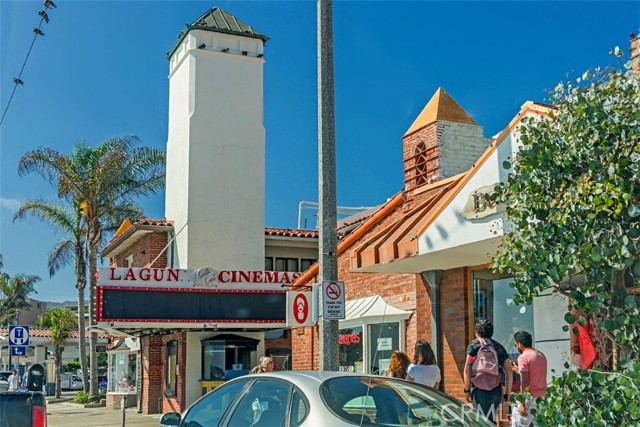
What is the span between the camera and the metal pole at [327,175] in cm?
938

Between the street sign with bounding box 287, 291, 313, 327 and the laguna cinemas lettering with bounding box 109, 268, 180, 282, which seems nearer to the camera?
the street sign with bounding box 287, 291, 313, 327

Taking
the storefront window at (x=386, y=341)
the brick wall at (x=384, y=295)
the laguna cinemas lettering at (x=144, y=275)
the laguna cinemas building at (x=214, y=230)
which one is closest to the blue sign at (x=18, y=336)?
the laguna cinemas lettering at (x=144, y=275)

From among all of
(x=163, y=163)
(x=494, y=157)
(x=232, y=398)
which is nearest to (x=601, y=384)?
(x=232, y=398)

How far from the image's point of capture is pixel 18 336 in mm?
20562

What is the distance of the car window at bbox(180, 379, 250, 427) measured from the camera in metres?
6.77

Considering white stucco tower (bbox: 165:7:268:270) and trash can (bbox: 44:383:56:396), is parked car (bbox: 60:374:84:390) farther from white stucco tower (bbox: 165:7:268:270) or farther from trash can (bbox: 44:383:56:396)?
white stucco tower (bbox: 165:7:268:270)

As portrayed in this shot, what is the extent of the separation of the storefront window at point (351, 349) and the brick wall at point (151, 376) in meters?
12.6

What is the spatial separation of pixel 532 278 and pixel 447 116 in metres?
9.89

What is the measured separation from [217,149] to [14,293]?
213 ft

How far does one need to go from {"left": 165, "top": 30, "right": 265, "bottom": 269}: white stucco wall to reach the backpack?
1780 cm

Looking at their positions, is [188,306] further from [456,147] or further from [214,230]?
[456,147]

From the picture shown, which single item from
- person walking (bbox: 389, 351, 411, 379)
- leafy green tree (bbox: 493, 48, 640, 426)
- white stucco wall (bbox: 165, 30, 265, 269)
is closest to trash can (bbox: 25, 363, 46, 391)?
person walking (bbox: 389, 351, 411, 379)

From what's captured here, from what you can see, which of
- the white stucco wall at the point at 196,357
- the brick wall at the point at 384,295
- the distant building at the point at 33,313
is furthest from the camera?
the distant building at the point at 33,313

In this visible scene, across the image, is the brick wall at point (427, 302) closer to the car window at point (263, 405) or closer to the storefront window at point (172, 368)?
the car window at point (263, 405)
